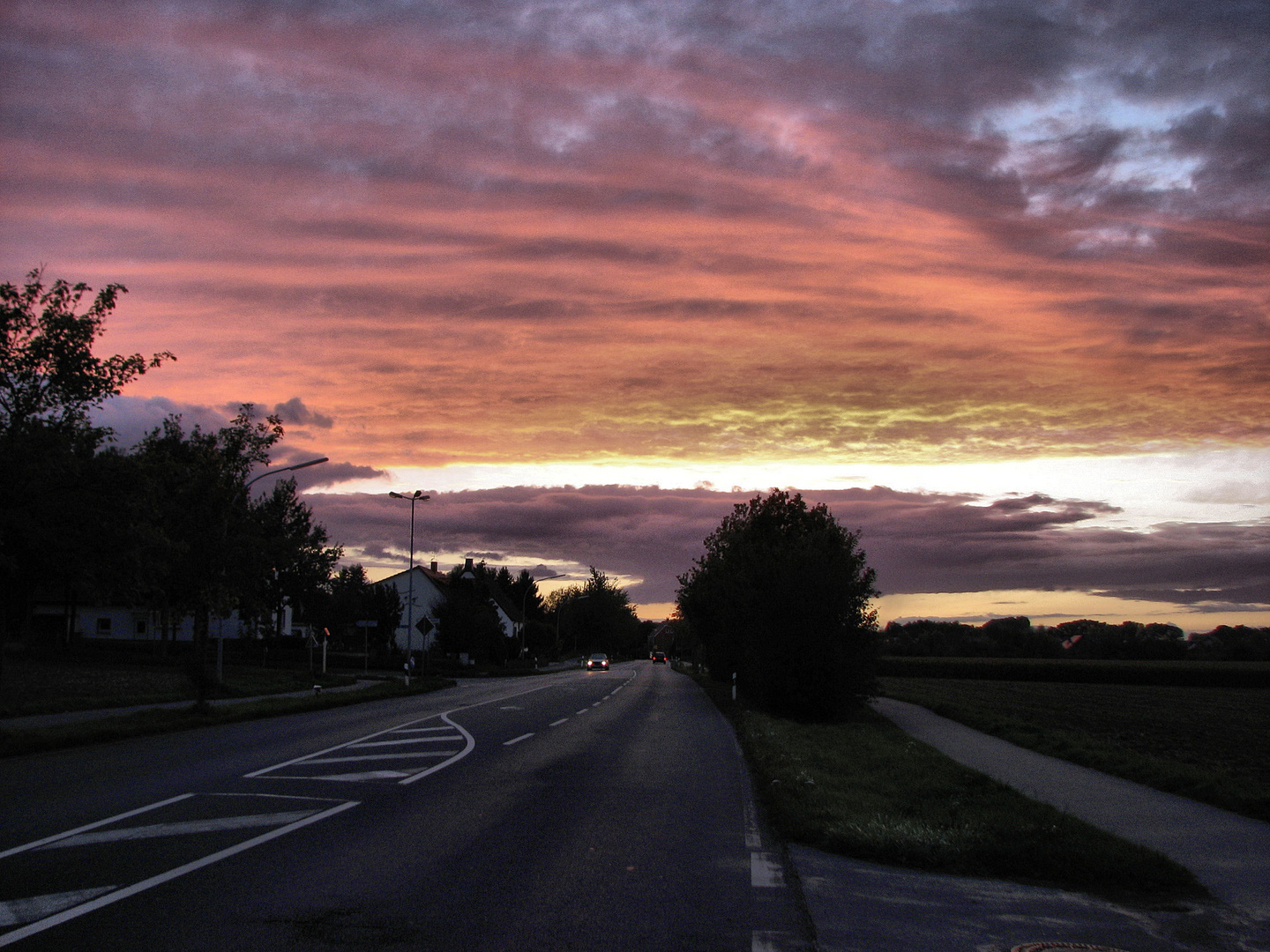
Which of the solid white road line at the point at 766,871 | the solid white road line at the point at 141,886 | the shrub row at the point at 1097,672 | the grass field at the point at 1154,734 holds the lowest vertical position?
the shrub row at the point at 1097,672

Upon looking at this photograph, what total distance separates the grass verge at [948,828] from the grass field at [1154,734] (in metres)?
2.82

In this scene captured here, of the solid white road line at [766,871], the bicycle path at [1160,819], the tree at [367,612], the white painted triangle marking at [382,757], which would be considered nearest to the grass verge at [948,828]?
the bicycle path at [1160,819]

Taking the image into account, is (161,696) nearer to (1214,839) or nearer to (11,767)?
(11,767)

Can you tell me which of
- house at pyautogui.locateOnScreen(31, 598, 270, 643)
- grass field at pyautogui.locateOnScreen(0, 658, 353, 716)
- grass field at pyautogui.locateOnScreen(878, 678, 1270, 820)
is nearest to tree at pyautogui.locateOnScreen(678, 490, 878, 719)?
grass field at pyautogui.locateOnScreen(878, 678, 1270, 820)

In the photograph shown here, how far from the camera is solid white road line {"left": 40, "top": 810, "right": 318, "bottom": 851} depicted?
822 cm

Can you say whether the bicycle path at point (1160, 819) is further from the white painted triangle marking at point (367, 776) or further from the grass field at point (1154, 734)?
the white painted triangle marking at point (367, 776)

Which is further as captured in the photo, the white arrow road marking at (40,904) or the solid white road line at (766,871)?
the solid white road line at (766,871)

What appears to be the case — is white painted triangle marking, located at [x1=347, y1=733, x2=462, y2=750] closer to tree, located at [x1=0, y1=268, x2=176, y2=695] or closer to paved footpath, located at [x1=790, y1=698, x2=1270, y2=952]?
tree, located at [x1=0, y1=268, x2=176, y2=695]

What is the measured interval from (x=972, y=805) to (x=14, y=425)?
15.8 meters

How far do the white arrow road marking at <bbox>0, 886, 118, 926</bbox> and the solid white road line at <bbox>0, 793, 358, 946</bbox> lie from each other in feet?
0.23

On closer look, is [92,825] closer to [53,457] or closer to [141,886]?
[141,886]

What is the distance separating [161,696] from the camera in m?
28.2

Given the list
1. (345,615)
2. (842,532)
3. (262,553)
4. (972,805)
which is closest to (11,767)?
(972,805)

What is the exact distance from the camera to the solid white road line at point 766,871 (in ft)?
24.3
